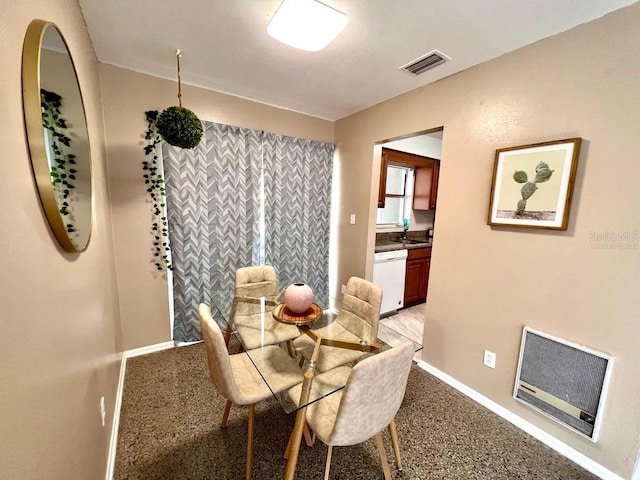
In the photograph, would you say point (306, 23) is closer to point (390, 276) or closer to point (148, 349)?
point (390, 276)

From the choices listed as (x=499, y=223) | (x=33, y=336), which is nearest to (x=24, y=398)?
(x=33, y=336)

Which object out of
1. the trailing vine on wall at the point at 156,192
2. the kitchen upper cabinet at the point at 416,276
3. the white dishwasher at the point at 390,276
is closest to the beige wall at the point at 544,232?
the white dishwasher at the point at 390,276

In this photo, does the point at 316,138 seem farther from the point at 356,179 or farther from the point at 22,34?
the point at 22,34

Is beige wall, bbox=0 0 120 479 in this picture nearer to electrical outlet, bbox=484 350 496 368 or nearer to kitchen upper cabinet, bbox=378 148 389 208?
electrical outlet, bbox=484 350 496 368

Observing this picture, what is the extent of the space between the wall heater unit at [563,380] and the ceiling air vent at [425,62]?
1.95 meters

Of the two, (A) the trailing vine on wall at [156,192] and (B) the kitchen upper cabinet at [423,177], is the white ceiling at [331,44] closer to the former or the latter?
(A) the trailing vine on wall at [156,192]

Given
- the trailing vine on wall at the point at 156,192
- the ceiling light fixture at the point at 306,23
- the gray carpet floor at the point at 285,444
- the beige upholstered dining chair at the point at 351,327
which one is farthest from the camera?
the trailing vine on wall at the point at 156,192

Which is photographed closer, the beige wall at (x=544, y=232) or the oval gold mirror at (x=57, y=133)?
the oval gold mirror at (x=57, y=133)

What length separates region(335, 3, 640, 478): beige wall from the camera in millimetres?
1364

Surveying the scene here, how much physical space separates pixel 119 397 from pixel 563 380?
116 inches

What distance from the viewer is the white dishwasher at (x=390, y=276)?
10.7ft

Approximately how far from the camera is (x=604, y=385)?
142 centimetres

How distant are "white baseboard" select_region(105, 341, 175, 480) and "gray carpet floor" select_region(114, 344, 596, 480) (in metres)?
0.04

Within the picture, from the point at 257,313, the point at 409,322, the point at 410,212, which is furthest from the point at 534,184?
the point at 410,212
